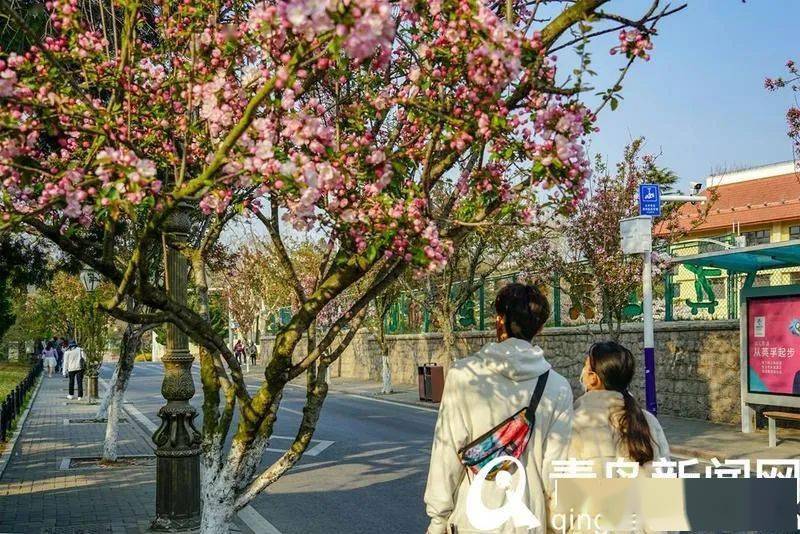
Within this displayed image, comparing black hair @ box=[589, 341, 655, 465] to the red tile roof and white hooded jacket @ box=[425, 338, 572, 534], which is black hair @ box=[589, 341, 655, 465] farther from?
the red tile roof

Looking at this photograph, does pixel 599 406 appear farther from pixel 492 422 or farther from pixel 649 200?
pixel 649 200

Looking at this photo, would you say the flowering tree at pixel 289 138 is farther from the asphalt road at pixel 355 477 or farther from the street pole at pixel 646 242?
the street pole at pixel 646 242

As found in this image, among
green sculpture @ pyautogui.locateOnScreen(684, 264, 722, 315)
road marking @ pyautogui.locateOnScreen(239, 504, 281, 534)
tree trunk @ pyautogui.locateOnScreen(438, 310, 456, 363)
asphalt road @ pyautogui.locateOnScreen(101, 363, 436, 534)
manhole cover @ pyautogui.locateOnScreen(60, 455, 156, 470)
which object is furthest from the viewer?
tree trunk @ pyautogui.locateOnScreen(438, 310, 456, 363)

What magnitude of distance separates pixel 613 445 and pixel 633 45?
7.52 feet

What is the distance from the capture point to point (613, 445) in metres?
3.85

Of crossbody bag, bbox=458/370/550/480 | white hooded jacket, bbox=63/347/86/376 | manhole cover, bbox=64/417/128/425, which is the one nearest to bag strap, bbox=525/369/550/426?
crossbody bag, bbox=458/370/550/480

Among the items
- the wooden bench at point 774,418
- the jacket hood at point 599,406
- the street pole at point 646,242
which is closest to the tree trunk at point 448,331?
the street pole at point 646,242

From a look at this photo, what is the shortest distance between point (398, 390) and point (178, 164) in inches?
980

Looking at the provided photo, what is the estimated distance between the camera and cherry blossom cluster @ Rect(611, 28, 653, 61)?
16.1 feet

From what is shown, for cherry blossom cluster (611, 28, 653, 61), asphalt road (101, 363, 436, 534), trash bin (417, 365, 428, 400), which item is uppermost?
cherry blossom cluster (611, 28, 653, 61)

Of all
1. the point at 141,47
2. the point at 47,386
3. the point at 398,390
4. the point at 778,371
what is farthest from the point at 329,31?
the point at 47,386

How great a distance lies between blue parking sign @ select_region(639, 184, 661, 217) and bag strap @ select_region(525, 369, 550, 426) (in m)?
11.3

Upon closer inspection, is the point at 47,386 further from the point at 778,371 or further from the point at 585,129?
the point at 585,129

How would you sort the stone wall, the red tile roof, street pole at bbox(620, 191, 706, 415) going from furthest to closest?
the red tile roof
the stone wall
street pole at bbox(620, 191, 706, 415)
